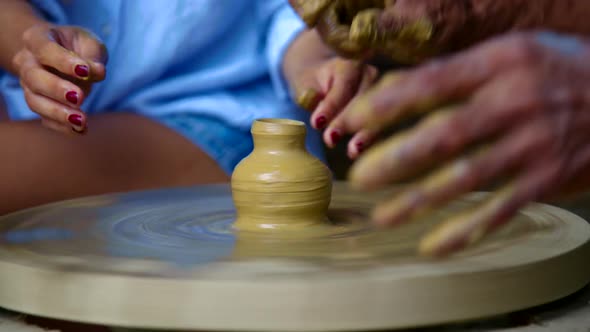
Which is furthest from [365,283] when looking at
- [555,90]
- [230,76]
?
[230,76]

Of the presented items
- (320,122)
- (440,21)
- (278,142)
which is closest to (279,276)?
(278,142)

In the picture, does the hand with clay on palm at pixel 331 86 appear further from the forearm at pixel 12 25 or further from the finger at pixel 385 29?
the forearm at pixel 12 25

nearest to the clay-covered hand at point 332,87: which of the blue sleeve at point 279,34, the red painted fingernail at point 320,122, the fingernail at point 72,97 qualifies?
the red painted fingernail at point 320,122

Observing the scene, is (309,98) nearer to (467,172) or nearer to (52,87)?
(52,87)

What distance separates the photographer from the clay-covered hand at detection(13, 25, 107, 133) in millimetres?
1208

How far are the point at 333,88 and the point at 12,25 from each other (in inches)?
28.4

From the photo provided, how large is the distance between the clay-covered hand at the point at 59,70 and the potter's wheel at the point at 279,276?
23 centimetres

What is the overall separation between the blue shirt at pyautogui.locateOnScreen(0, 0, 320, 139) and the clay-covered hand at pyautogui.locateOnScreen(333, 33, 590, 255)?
109 cm

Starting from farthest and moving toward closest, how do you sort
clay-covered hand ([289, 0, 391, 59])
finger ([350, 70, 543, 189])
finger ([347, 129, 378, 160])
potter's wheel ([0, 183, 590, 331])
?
finger ([347, 129, 378, 160]), clay-covered hand ([289, 0, 391, 59]), potter's wheel ([0, 183, 590, 331]), finger ([350, 70, 543, 189])

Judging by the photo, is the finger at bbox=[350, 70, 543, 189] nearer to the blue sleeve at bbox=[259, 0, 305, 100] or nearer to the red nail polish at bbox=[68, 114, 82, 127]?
the red nail polish at bbox=[68, 114, 82, 127]

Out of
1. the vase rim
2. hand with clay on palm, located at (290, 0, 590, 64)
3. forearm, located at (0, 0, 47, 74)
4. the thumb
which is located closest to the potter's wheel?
the vase rim

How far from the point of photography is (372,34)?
3.34ft

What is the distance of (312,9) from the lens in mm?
1096

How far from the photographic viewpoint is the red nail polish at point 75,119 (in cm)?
121
